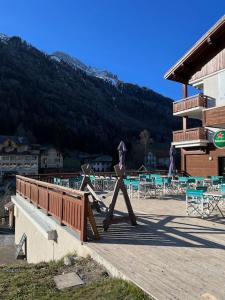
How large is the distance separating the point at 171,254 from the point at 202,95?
17.9 m

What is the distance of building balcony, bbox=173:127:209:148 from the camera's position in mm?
23578

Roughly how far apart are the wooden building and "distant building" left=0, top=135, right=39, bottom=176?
177 feet

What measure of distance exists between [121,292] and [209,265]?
176cm

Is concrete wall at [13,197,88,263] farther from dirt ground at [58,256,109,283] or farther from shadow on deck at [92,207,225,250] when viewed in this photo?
shadow on deck at [92,207,225,250]

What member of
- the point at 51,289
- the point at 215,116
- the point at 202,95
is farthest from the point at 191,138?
the point at 51,289

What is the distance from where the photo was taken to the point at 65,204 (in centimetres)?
896

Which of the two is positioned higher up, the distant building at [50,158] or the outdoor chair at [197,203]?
the distant building at [50,158]

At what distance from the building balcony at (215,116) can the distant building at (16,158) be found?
63099mm

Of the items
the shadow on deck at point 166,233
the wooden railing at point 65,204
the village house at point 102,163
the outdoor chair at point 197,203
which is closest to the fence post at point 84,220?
the wooden railing at point 65,204

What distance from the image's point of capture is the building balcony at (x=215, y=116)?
1385 cm

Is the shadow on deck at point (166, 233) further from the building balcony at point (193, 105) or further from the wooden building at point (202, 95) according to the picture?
the building balcony at point (193, 105)

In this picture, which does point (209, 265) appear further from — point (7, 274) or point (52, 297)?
point (7, 274)

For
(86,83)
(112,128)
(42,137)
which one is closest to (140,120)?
(86,83)

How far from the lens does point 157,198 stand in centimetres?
1609
